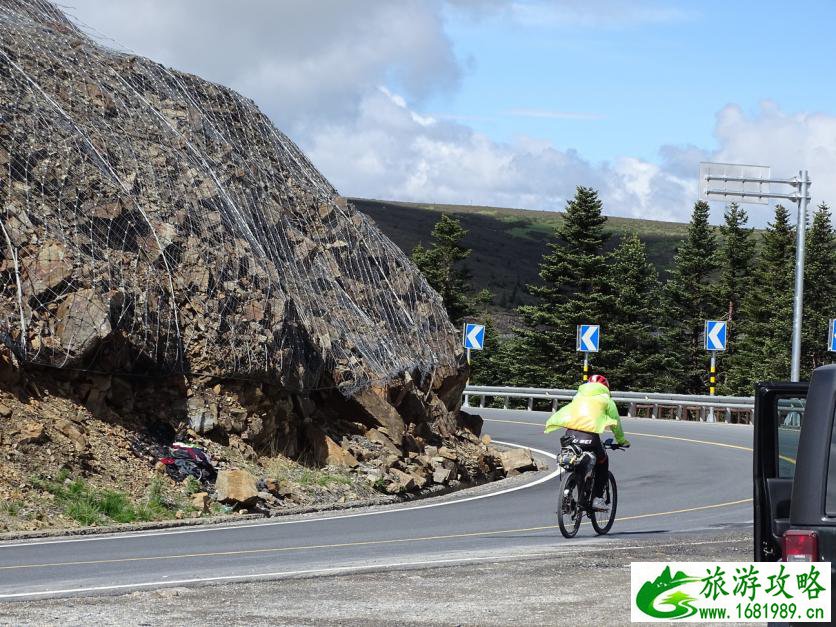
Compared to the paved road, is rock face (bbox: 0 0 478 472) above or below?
above

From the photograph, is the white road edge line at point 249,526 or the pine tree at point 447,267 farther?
the pine tree at point 447,267

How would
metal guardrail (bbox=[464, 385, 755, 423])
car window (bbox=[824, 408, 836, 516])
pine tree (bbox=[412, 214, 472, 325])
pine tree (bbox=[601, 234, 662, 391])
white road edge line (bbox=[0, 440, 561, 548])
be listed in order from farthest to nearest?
pine tree (bbox=[412, 214, 472, 325]) → pine tree (bbox=[601, 234, 662, 391]) → metal guardrail (bbox=[464, 385, 755, 423]) → white road edge line (bbox=[0, 440, 561, 548]) → car window (bbox=[824, 408, 836, 516])

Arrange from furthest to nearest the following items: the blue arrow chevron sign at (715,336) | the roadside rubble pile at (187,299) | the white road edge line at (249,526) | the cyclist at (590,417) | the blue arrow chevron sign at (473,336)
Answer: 1. the blue arrow chevron sign at (715,336)
2. the blue arrow chevron sign at (473,336)
3. the roadside rubble pile at (187,299)
4. the white road edge line at (249,526)
5. the cyclist at (590,417)

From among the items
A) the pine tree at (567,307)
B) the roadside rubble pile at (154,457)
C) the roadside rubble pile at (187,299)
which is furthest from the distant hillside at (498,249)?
the roadside rubble pile at (154,457)

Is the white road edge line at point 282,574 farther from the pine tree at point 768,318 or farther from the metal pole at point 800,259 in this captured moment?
the pine tree at point 768,318

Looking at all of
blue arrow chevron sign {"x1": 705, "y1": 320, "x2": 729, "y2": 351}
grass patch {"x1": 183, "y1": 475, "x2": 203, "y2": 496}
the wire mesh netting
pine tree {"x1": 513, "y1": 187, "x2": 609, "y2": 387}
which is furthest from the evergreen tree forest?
grass patch {"x1": 183, "y1": 475, "x2": 203, "y2": 496}

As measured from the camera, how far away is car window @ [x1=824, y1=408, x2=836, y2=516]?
517 cm

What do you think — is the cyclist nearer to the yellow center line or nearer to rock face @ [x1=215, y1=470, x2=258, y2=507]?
the yellow center line

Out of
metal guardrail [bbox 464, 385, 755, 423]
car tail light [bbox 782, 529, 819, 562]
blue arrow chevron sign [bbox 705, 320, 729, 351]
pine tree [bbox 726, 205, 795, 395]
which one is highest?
pine tree [bbox 726, 205, 795, 395]

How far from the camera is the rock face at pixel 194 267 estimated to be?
65.2 feet

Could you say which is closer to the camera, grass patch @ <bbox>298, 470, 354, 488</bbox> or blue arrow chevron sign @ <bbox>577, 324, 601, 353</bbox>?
grass patch @ <bbox>298, 470, 354, 488</bbox>

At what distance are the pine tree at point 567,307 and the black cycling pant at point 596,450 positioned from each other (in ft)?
161

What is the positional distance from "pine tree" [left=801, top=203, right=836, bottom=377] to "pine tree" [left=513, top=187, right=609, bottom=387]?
15359 millimetres

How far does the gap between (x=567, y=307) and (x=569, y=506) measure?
5096 centimetres
